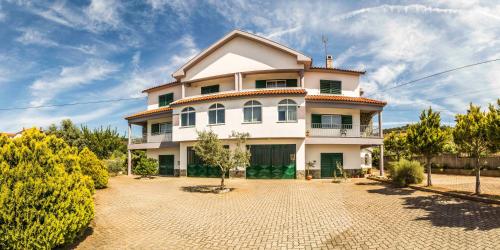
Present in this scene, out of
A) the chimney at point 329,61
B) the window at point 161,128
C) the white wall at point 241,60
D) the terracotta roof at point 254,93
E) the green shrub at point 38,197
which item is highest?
the chimney at point 329,61

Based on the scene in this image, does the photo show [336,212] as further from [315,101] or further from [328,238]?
[315,101]

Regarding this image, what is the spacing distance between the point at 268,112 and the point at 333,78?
26.9 feet

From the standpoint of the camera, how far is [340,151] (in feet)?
79.9

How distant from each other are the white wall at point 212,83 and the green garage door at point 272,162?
6828mm

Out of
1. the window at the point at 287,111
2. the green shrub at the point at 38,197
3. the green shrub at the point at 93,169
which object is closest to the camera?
the green shrub at the point at 38,197

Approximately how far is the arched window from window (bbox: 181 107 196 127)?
16.4 ft

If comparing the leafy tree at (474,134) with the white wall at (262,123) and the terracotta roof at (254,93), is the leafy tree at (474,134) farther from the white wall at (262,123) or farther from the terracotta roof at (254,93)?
the terracotta roof at (254,93)

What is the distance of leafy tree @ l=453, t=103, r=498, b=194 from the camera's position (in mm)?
12930

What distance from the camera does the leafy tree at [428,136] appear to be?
15.7m

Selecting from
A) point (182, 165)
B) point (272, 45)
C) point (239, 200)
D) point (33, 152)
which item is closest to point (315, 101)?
point (272, 45)

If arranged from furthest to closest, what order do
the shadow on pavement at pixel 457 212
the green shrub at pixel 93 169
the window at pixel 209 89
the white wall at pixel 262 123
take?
the window at pixel 209 89 → the white wall at pixel 262 123 → the green shrub at pixel 93 169 → the shadow on pavement at pixel 457 212

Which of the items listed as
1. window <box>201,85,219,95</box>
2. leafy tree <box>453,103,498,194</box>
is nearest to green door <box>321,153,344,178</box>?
leafy tree <box>453,103,498,194</box>

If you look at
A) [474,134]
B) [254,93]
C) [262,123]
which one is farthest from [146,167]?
[474,134]

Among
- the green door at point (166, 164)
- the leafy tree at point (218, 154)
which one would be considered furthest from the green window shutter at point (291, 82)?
the green door at point (166, 164)
